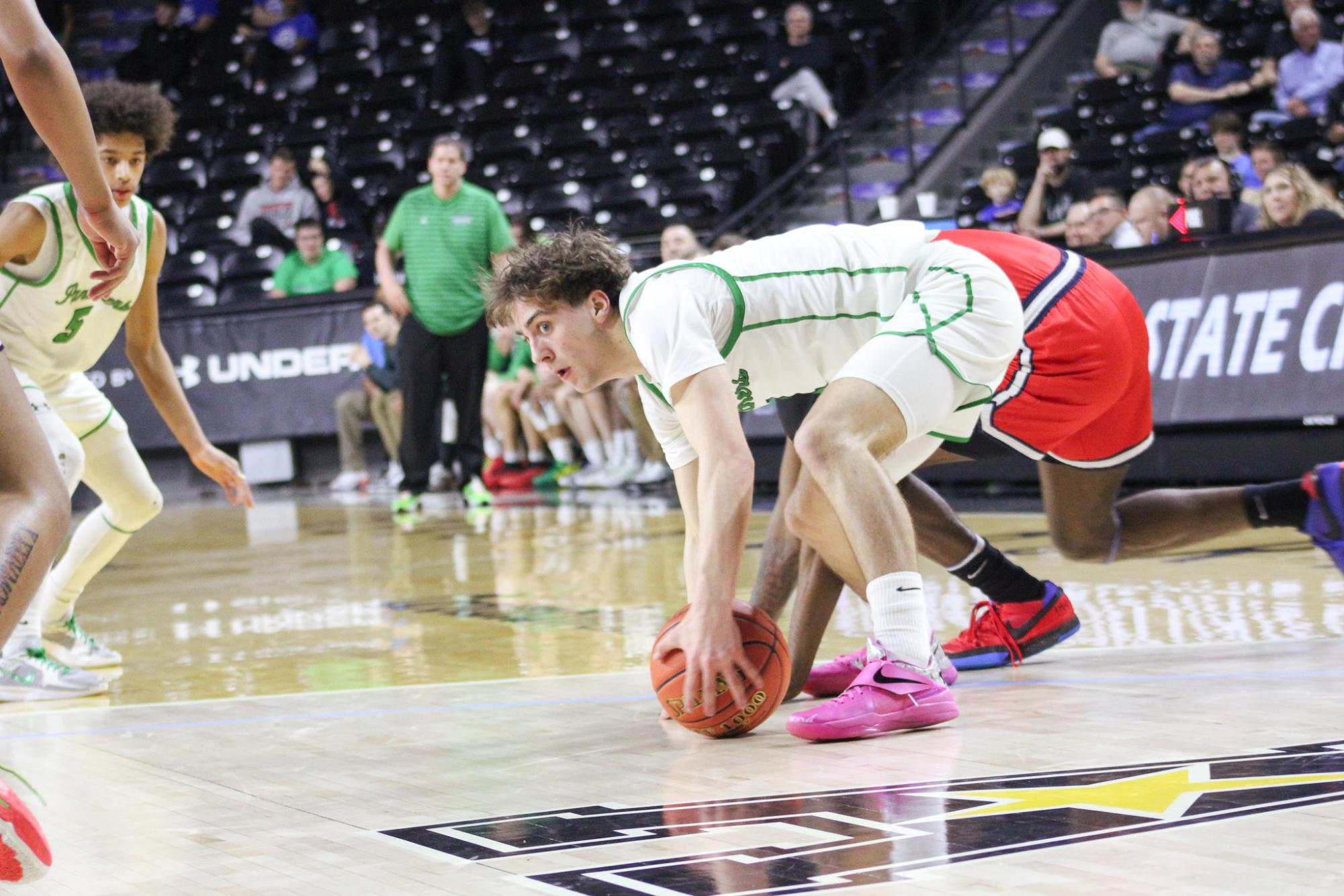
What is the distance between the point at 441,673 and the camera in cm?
422

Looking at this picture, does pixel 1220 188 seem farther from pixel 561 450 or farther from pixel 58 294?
pixel 58 294

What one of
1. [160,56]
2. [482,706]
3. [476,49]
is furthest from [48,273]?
[160,56]

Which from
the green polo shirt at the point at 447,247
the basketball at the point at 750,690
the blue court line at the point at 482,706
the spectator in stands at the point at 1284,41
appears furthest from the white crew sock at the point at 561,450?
the basketball at the point at 750,690

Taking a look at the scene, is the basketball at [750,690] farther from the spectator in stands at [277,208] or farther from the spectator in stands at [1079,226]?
the spectator in stands at [277,208]

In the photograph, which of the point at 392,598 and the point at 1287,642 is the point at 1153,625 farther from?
the point at 392,598

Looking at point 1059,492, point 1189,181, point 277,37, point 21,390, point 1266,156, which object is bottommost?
point 1059,492

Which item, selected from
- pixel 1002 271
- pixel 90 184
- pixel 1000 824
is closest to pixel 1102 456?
pixel 1002 271

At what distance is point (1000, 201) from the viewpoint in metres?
10.4

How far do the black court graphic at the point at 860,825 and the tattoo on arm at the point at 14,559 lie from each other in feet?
2.33

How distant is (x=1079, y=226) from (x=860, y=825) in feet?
24.1

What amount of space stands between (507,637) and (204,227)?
469 inches

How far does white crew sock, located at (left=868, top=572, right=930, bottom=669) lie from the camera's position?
3.12 meters

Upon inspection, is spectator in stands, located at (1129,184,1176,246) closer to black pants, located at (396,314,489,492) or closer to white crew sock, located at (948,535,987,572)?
black pants, located at (396,314,489,492)

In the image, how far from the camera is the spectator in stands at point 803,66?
535 inches
